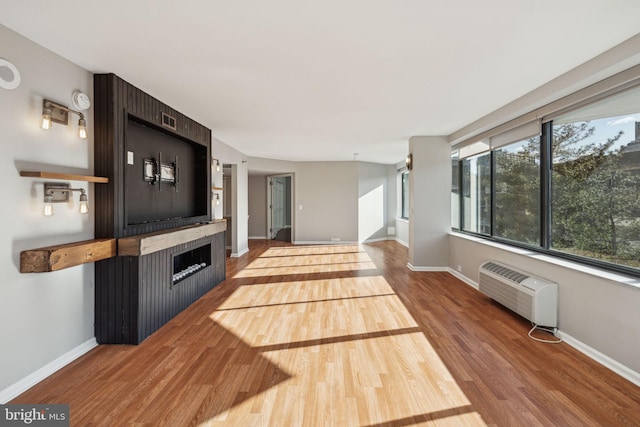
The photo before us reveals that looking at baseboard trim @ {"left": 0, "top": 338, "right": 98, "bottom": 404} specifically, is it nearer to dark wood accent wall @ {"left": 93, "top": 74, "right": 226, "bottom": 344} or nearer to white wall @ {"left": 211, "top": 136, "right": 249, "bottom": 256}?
dark wood accent wall @ {"left": 93, "top": 74, "right": 226, "bottom": 344}

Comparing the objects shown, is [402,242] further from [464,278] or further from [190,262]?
[190,262]

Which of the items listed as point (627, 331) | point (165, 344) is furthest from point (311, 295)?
point (627, 331)

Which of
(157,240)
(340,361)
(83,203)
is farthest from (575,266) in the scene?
(83,203)

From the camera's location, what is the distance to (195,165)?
479 centimetres

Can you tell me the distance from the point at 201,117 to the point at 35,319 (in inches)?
116

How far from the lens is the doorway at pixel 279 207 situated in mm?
9703

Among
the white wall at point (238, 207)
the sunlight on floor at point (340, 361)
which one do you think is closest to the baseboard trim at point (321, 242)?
the white wall at point (238, 207)

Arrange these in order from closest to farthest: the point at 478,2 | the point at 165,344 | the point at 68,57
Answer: the point at 478,2, the point at 68,57, the point at 165,344

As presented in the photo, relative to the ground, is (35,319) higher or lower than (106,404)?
higher

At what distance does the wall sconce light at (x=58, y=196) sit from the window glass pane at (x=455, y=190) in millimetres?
5499

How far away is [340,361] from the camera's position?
8.32 ft

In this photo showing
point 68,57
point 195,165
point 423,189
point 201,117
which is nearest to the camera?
point 68,57

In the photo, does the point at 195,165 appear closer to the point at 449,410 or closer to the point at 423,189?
the point at 423,189

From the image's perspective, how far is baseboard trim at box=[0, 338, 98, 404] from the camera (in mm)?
2057
